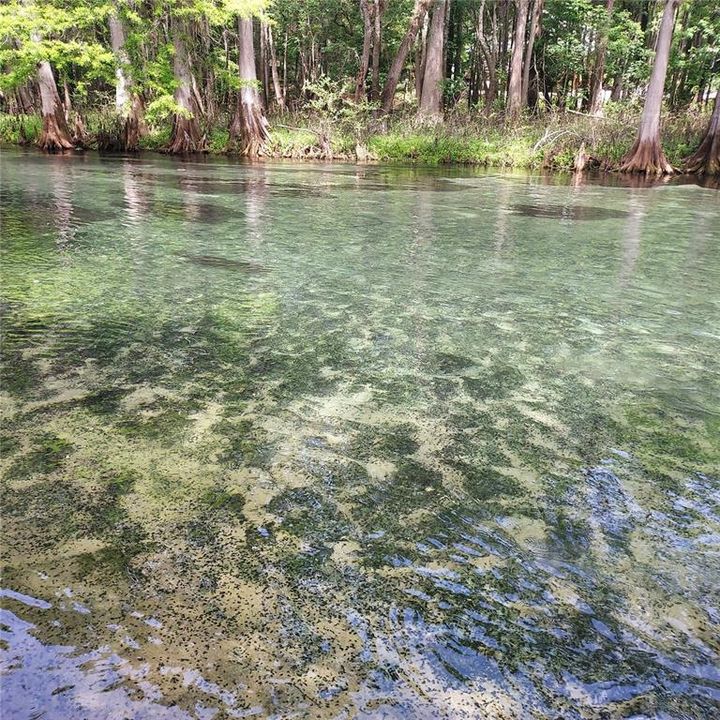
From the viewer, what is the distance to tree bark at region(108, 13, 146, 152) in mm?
17641

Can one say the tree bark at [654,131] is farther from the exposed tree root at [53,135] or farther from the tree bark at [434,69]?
the exposed tree root at [53,135]

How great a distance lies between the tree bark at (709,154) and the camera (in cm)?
1516

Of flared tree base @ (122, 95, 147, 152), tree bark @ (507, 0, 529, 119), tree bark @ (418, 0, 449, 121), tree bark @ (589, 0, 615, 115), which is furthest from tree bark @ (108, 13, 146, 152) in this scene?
tree bark @ (589, 0, 615, 115)

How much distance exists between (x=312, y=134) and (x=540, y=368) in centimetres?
1667

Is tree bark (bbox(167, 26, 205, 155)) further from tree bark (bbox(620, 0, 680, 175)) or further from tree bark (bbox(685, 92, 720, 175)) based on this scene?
tree bark (bbox(685, 92, 720, 175))

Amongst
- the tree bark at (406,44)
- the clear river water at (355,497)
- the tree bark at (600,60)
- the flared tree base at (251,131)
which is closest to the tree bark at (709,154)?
the tree bark at (600,60)

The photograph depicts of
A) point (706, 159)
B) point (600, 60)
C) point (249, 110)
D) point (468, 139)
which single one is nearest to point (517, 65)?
point (600, 60)

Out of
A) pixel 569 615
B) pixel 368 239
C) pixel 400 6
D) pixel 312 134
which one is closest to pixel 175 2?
pixel 312 134

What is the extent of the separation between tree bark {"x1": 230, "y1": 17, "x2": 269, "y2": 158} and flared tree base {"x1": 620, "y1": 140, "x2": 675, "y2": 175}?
32.3ft

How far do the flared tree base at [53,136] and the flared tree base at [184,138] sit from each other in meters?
3.04

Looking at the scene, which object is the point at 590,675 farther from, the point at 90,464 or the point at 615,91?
the point at 615,91

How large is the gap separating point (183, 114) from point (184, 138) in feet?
2.23

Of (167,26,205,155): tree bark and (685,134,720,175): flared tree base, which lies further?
(167,26,205,155): tree bark

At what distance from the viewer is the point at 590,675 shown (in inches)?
50.6
